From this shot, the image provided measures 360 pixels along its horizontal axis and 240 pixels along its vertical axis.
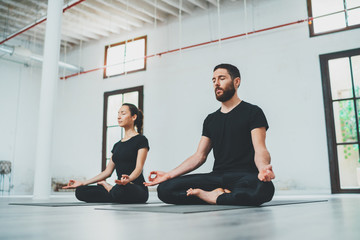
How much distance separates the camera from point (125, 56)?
7723 millimetres

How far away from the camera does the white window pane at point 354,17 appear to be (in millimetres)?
5216

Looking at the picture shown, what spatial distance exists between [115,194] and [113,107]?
4.98 metres

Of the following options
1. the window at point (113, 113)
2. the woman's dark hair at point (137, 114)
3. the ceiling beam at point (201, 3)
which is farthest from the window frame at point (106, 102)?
the woman's dark hair at point (137, 114)

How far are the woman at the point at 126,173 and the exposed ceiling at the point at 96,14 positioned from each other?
12.4 ft

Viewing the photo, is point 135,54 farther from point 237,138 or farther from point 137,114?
A: point 237,138

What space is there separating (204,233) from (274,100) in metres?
4.97

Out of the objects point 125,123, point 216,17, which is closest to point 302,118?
point 216,17

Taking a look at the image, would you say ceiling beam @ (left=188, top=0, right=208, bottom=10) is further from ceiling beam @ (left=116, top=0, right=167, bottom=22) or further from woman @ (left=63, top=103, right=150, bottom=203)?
woman @ (left=63, top=103, right=150, bottom=203)

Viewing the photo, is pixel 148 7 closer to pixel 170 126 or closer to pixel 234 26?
pixel 234 26

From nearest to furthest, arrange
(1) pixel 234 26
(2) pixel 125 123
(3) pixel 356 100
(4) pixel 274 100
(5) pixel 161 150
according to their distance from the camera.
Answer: (2) pixel 125 123
(3) pixel 356 100
(4) pixel 274 100
(1) pixel 234 26
(5) pixel 161 150

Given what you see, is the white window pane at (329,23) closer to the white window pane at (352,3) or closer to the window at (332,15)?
the window at (332,15)

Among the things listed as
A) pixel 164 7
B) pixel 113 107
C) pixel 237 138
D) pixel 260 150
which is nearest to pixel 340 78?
pixel 164 7

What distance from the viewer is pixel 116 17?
725 centimetres

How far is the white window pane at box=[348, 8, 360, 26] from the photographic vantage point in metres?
5.22
